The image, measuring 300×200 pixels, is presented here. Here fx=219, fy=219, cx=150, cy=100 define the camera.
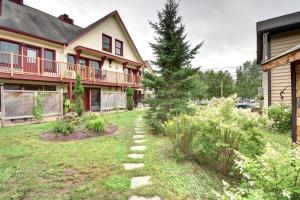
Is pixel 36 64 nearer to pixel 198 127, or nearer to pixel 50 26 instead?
pixel 50 26

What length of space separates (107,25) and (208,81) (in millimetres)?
19492

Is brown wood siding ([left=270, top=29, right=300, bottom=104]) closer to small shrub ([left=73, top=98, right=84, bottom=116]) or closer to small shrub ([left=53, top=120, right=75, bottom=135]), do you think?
small shrub ([left=53, top=120, right=75, bottom=135])

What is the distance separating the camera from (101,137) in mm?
7488

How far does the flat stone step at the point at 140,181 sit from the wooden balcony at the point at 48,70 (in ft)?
35.2

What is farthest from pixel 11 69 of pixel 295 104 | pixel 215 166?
pixel 295 104

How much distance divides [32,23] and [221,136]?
15.4m

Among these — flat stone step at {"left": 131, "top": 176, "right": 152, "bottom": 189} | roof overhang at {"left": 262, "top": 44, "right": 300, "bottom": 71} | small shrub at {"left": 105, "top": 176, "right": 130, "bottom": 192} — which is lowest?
flat stone step at {"left": 131, "top": 176, "right": 152, "bottom": 189}

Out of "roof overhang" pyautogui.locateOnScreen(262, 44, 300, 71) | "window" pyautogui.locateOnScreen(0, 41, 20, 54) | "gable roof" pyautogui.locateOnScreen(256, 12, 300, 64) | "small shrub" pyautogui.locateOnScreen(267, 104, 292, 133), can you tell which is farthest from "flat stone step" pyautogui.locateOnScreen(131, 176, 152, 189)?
"window" pyautogui.locateOnScreen(0, 41, 20, 54)

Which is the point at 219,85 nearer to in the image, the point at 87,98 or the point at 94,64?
the point at 94,64

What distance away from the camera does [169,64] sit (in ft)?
28.2

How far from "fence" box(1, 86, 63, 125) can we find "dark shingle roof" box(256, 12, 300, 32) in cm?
1102

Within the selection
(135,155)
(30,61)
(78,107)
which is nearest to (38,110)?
(78,107)

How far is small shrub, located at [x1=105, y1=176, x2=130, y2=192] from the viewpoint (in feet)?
11.5

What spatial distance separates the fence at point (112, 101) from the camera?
16812mm
